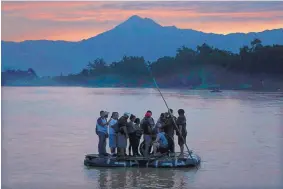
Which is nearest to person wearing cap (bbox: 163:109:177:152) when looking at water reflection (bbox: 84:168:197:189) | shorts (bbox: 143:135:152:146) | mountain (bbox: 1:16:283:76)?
shorts (bbox: 143:135:152:146)

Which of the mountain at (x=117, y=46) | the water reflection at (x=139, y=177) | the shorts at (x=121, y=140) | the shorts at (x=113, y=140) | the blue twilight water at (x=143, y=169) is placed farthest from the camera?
the mountain at (x=117, y=46)

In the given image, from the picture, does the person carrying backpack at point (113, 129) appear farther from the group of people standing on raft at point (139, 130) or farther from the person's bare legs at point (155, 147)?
the person's bare legs at point (155, 147)

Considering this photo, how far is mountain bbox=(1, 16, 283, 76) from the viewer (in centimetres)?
7594

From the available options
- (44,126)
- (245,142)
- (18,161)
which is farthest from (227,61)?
(18,161)

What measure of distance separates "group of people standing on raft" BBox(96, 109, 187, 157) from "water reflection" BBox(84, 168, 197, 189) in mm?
505

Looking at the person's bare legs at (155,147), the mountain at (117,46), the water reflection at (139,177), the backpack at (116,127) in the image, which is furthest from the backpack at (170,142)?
the mountain at (117,46)

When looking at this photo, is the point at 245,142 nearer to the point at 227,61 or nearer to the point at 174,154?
the point at 174,154

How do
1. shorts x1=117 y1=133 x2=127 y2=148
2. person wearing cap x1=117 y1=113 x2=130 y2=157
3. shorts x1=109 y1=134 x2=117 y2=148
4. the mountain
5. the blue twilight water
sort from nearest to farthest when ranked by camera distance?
the blue twilight water → person wearing cap x1=117 y1=113 x2=130 y2=157 → shorts x1=117 y1=133 x2=127 y2=148 → shorts x1=109 y1=134 x2=117 y2=148 → the mountain

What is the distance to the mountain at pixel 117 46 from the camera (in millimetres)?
75938

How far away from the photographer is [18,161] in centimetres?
1733

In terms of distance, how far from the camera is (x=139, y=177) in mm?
14203

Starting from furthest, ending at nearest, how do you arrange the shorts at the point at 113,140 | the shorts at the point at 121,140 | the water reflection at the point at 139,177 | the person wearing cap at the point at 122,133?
1. the shorts at the point at 113,140
2. the shorts at the point at 121,140
3. the person wearing cap at the point at 122,133
4. the water reflection at the point at 139,177

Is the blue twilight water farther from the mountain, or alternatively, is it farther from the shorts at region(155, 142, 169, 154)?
the mountain

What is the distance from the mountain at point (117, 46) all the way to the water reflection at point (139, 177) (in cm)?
5518
